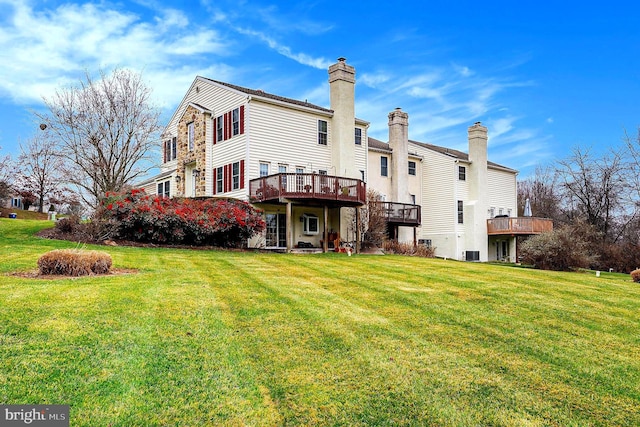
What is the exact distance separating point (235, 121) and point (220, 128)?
160 cm

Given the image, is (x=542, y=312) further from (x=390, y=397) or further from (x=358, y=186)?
(x=358, y=186)

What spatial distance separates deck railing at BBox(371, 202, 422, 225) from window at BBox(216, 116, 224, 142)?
9.71 meters

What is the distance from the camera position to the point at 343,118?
24.5 meters

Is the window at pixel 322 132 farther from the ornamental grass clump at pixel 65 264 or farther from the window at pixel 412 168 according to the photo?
the ornamental grass clump at pixel 65 264

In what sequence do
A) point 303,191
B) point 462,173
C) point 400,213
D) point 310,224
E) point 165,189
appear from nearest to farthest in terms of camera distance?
1. point 303,191
2. point 310,224
3. point 400,213
4. point 165,189
5. point 462,173

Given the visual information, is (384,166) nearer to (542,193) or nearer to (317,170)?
(317,170)

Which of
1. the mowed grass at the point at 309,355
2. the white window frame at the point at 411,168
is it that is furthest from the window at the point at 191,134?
the mowed grass at the point at 309,355

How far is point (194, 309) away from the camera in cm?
681

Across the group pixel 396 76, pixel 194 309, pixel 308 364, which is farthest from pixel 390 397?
pixel 396 76

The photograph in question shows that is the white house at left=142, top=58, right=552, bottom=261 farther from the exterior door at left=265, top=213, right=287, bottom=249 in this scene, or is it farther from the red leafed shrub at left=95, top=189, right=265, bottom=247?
the red leafed shrub at left=95, top=189, right=265, bottom=247

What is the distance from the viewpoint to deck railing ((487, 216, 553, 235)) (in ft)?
101

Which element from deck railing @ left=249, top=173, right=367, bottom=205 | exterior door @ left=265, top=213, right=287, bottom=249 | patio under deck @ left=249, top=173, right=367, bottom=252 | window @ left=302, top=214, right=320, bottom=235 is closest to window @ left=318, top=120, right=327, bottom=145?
patio under deck @ left=249, top=173, right=367, bottom=252

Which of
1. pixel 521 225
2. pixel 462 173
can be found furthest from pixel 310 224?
pixel 521 225

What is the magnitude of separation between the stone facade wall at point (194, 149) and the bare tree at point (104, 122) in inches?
108
